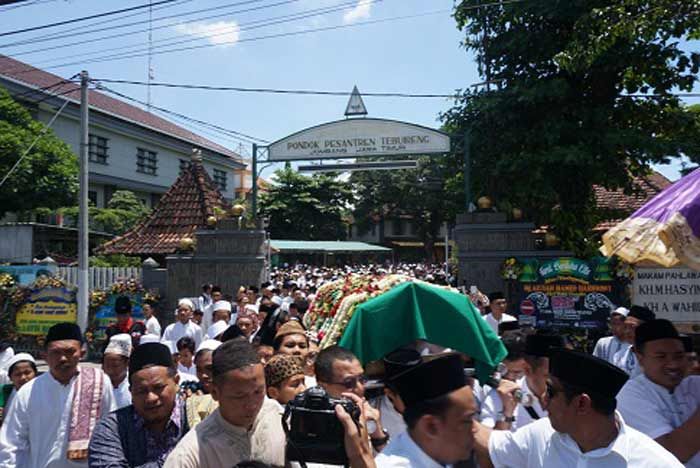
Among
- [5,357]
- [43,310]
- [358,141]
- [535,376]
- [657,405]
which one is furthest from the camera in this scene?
[43,310]

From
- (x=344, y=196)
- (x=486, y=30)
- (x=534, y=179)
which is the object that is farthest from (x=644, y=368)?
(x=344, y=196)

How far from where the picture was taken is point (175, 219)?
16391mm

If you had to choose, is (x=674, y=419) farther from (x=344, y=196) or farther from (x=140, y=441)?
(x=344, y=196)

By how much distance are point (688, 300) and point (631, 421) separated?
450 centimetres

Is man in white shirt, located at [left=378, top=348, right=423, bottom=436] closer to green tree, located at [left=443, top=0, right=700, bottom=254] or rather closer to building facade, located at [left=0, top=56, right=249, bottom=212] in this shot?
green tree, located at [left=443, top=0, right=700, bottom=254]

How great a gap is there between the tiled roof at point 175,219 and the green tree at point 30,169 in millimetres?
7512

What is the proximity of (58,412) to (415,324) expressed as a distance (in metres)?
2.56

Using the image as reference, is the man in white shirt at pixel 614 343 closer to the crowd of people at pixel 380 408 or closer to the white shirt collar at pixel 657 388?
the crowd of people at pixel 380 408

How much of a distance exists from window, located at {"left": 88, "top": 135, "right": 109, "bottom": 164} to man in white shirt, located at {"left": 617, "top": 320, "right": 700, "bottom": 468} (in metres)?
30.4

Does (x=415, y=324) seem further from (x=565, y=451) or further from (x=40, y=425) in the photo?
(x=40, y=425)

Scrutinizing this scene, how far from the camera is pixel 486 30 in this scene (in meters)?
13.2

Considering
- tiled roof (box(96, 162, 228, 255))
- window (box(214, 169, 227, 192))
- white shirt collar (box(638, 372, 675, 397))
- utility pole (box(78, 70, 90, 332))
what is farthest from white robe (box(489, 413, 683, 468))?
window (box(214, 169, 227, 192))

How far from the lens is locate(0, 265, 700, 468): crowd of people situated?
2.10m

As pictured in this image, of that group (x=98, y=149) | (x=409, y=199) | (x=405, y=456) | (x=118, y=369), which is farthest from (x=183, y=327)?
(x=409, y=199)
